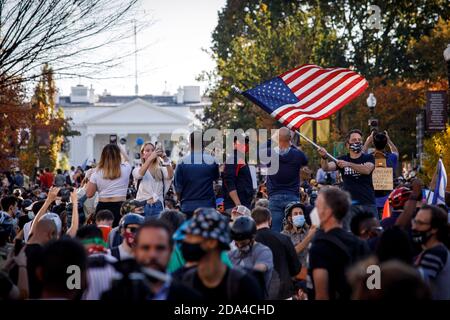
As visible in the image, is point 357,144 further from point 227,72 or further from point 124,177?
point 227,72

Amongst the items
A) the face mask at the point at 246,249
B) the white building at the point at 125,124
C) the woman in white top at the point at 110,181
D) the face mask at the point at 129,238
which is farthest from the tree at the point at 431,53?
the white building at the point at 125,124

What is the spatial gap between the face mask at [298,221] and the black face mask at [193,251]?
526 centimetres

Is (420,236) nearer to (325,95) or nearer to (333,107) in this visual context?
(333,107)

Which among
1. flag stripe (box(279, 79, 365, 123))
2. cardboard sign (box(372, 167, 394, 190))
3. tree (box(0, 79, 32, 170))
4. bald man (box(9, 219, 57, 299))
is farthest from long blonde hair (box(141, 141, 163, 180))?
tree (box(0, 79, 32, 170))

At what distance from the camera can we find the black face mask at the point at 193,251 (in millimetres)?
7133

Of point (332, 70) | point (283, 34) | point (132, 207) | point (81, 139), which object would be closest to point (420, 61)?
point (283, 34)

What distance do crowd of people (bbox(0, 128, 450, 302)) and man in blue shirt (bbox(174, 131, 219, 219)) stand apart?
0.01 metres

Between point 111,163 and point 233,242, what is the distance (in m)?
3.53

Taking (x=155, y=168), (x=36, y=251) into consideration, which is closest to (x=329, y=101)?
(x=155, y=168)

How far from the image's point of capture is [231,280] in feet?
23.2

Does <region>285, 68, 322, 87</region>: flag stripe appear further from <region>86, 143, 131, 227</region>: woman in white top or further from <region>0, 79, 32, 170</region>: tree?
<region>0, 79, 32, 170</region>: tree

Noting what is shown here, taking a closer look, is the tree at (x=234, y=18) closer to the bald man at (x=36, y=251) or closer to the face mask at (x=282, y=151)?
the face mask at (x=282, y=151)

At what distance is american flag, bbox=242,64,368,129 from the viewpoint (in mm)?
15305

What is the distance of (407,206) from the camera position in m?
9.64
